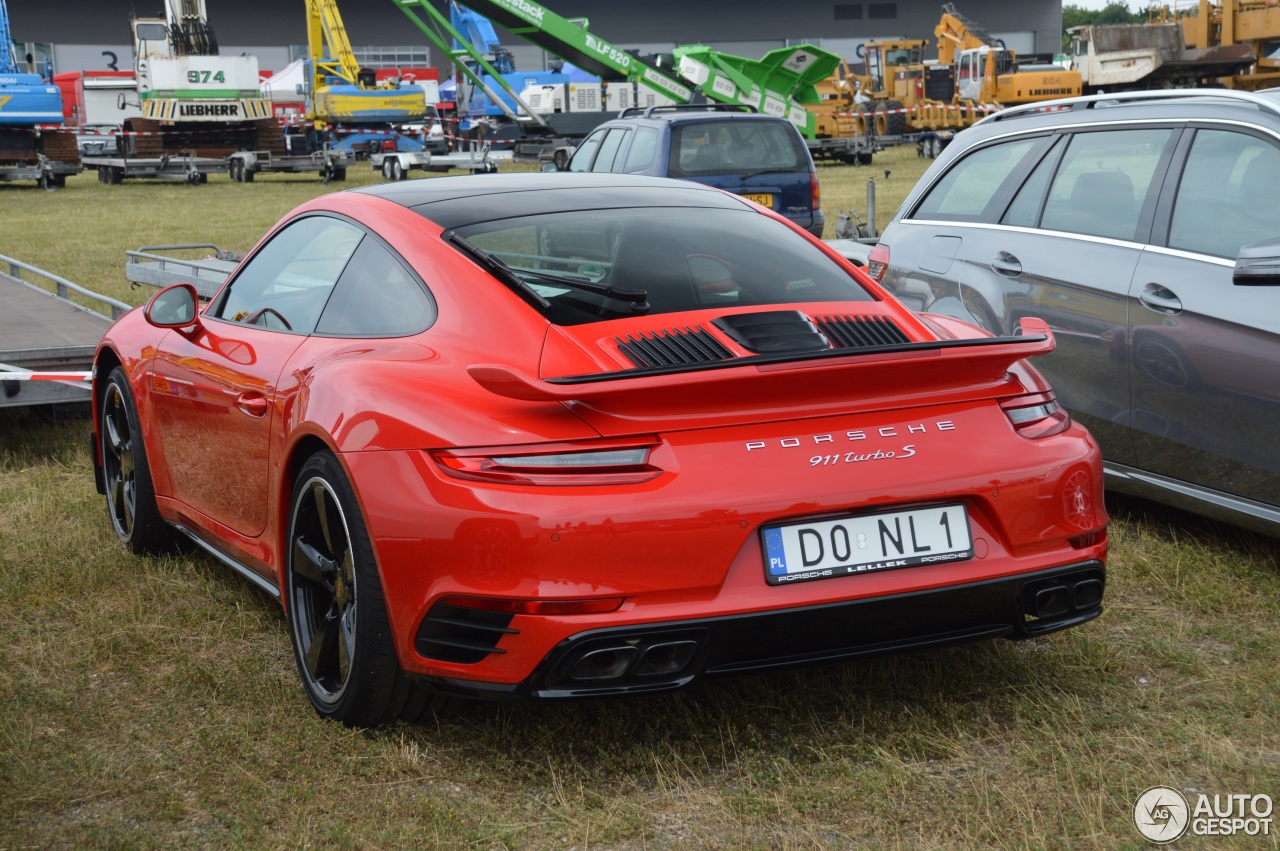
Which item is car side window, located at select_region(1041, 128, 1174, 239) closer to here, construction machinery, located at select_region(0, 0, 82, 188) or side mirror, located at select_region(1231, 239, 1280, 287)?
side mirror, located at select_region(1231, 239, 1280, 287)

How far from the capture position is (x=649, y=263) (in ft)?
11.8

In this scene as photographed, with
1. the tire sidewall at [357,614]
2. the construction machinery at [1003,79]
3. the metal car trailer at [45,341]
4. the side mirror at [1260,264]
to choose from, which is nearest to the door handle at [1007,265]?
the side mirror at [1260,264]

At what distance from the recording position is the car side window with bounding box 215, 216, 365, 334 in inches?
152

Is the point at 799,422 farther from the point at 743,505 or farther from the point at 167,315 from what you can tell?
the point at 167,315

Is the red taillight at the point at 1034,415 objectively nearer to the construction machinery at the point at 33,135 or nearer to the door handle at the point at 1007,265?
the door handle at the point at 1007,265

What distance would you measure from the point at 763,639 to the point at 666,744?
1.81 feet

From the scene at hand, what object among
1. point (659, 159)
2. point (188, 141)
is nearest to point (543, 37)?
point (188, 141)

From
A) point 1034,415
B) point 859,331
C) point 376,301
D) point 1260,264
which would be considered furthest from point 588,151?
point 1034,415

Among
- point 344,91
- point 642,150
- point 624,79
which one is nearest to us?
point 642,150

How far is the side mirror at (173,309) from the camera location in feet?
14.3

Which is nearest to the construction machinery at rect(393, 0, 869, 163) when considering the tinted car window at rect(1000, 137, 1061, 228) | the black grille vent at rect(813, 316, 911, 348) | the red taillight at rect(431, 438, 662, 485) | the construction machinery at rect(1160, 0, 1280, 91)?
the construction machinery at rect(1160, 0, 1280, 91)

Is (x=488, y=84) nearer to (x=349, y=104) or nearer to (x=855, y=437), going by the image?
(x=349, y=104)

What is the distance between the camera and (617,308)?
3326 mm

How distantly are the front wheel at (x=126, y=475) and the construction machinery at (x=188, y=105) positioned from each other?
30.0 metres
